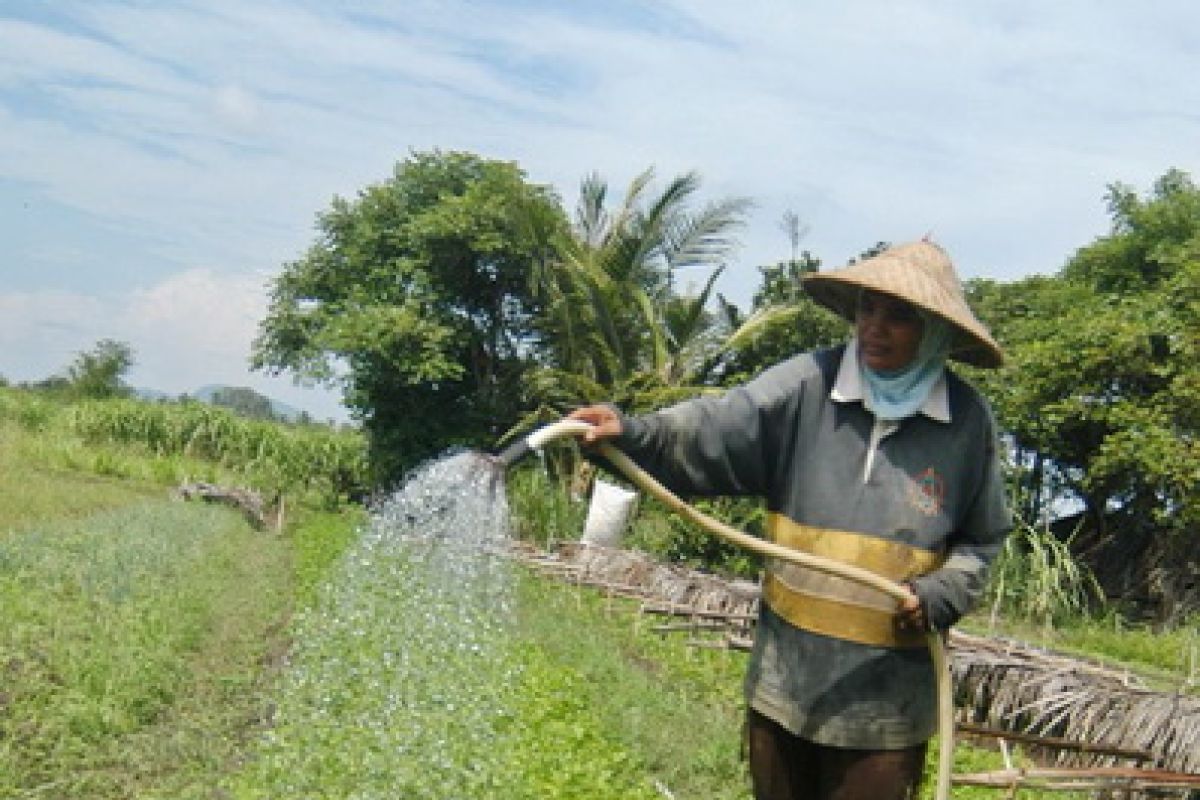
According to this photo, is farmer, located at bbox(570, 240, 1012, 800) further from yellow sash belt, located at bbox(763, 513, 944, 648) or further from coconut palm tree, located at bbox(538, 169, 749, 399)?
coconut palm tree, located at bbox(538, 169, 749, 399)

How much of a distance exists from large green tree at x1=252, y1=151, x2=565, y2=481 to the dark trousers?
17649mm

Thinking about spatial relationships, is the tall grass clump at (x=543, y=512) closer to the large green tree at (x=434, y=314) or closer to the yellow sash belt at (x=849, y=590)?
the large green tree at (x=434, y=314)

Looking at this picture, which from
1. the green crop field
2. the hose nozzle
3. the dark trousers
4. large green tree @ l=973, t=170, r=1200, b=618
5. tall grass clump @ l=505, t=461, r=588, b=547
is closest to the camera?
the hose nozzle

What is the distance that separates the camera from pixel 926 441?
2.66 metres

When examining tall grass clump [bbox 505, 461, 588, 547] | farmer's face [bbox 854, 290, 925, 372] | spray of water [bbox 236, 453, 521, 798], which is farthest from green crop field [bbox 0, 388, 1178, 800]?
tall grass clump [bbox 505, 461, 588, 547]

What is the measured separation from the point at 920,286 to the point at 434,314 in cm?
1952

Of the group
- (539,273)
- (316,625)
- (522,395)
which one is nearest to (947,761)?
(316,625)

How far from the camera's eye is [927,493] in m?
2.64

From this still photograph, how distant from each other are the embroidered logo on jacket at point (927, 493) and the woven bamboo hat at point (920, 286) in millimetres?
Answer: 297

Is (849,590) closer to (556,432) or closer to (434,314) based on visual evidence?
(556,432)

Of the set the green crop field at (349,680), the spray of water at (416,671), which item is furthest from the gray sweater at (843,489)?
the green crop field at (349,680)

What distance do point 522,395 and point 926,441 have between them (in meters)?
19.3

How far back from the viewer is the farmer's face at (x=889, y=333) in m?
2.64

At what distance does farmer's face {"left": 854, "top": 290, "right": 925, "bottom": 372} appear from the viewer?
8.67 feet
